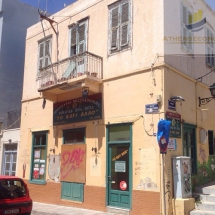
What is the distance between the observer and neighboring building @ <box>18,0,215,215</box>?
31.7 ft

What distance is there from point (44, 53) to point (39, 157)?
4851 mm

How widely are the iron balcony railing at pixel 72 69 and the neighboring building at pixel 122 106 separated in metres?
0.04

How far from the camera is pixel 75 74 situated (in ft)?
37.9

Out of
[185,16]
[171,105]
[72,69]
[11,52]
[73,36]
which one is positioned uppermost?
[11,52]

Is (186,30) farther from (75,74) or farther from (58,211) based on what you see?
(58,211)

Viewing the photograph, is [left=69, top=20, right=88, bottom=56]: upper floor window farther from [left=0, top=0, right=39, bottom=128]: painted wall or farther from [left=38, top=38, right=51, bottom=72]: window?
[left=0, top=0, right=39, bottom=128]: painted wall

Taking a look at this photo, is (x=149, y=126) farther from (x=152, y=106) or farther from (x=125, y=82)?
(x=125, y=82)

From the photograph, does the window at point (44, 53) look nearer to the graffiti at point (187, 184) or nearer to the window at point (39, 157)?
the window at point (39, 157)

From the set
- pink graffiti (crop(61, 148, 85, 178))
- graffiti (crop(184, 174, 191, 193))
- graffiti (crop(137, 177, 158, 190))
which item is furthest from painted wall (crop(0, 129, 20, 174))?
graffiti (crop(184, 174, 191, 193))

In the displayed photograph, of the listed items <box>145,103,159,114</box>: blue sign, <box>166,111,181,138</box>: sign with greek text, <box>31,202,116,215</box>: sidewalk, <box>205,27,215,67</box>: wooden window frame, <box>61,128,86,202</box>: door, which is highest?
<box>205,27,215,67</box>: wooden window frame

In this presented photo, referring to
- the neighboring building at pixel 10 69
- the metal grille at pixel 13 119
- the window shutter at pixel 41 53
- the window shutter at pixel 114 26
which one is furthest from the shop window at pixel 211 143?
the metal grille at pixel 13 119

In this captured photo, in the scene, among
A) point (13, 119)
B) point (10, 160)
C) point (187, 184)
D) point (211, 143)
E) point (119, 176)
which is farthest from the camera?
point (13, 119)

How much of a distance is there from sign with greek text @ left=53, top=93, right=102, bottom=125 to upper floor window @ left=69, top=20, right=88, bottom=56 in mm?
2170

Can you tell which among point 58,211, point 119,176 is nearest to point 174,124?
point 119,176
